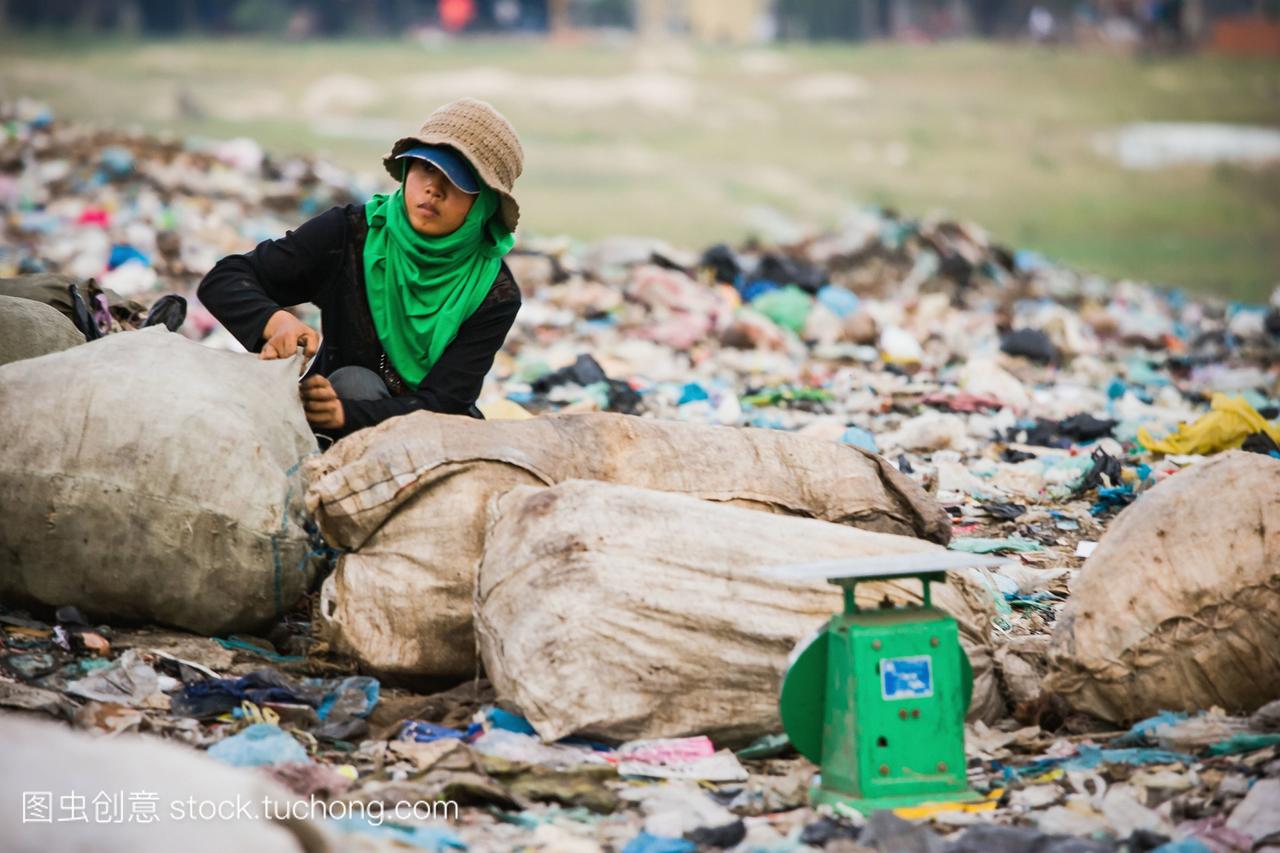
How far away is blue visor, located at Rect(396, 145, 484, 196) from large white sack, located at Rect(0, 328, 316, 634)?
0.74 meters

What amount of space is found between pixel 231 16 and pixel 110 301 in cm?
1407

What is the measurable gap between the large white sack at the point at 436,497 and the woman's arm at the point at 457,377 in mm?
365

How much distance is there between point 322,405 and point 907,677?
1621 mm

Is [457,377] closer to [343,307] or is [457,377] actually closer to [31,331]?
[343,307]

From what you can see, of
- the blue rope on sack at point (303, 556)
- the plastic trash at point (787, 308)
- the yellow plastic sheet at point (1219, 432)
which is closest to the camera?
the blue rope on sack at point (303, 556)

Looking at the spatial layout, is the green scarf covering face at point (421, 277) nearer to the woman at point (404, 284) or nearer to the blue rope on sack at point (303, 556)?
the woman at point (404, 284)

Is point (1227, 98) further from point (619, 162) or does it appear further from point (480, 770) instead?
point (480, 770)

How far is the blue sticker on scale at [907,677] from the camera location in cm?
250

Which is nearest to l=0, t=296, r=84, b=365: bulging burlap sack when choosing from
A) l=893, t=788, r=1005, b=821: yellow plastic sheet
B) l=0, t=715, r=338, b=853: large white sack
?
l=0, t=715, r=338, b=853: large white sack

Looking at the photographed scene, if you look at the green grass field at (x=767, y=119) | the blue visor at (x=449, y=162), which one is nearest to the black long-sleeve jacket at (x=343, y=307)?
the blue visor at (x=449, y=162)

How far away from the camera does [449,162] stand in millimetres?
3533

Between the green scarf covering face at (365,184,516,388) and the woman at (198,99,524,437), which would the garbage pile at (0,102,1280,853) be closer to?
the woman at (198,99,524,437)

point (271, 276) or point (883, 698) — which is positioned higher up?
point (271, 276)

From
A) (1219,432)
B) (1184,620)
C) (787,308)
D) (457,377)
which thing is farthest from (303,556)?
(787,308)
